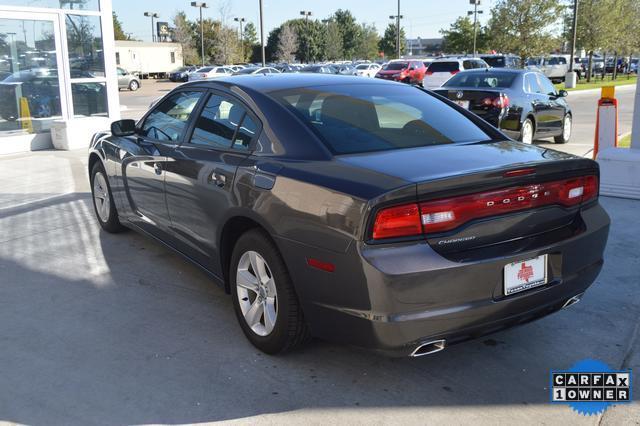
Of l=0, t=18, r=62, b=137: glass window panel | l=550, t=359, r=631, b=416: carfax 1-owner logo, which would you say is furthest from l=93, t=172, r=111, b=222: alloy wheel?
l=0, t=18, r=62, b=137: glass window panel

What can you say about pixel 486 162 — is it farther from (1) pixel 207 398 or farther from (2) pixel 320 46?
(2) pixel 320 46

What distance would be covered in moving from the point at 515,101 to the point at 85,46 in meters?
8.87

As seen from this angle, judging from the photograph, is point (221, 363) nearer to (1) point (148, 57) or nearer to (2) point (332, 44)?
(1) point (148, 57)

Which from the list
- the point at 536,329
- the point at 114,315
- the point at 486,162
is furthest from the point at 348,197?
the point at 114,315

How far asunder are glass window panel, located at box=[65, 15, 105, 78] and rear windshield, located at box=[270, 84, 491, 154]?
34.4 ft

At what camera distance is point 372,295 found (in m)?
2.79

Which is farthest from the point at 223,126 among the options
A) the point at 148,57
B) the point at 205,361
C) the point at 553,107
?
the point at 148,57

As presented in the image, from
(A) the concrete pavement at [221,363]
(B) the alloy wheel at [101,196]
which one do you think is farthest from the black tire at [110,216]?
(A) the concrete pavement at [221,363]

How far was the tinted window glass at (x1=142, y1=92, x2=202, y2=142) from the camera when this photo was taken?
452 cm

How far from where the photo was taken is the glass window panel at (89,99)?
13117mm

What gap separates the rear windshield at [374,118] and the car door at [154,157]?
1026mm

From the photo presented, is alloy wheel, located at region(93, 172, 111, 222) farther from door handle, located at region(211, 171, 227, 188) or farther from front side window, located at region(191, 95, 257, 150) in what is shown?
door handle, located at region(211, 171, 227, 188)

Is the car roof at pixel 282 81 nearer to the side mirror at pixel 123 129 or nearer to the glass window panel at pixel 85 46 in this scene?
the side mirror at pixel 123 129

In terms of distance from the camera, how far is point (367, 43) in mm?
108812
